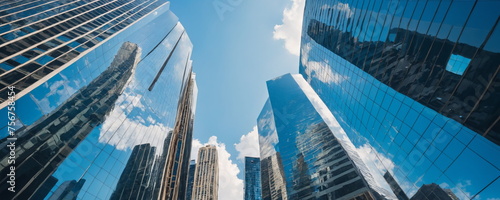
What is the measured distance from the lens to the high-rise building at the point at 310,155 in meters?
64.6

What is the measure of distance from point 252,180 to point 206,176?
33.9 m

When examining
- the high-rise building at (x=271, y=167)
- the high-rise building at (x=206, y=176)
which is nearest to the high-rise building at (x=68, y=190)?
the high-rise building at (x=271, y=167)

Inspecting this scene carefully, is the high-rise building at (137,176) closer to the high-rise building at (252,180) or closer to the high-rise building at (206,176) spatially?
the high-rise building at (206,176)

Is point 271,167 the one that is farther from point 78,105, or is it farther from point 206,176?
point 78,105

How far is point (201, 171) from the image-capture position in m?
158

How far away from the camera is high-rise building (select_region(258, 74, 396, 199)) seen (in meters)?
64.6

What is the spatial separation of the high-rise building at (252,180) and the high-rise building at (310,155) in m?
40.6

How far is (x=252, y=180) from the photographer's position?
552ft

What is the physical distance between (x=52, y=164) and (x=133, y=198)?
16.8 m

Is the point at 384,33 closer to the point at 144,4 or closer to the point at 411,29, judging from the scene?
the point at 411,29

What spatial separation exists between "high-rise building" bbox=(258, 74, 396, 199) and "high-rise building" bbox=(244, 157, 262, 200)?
1600 inches

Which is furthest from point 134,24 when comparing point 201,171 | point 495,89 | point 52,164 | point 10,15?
point 201,171

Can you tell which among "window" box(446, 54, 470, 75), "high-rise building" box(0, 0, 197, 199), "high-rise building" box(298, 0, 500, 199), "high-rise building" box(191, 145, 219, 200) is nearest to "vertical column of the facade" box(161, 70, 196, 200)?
"high-rise building" box(0, 0, 197, 199)

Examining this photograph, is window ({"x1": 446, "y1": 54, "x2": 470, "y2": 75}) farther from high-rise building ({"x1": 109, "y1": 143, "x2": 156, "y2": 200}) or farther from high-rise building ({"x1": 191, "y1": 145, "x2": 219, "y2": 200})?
high-rise building ({"x1": 191, "y1": 145, "x2": 219, "y2": 200})
